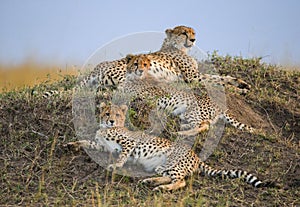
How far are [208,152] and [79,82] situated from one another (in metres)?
2.50

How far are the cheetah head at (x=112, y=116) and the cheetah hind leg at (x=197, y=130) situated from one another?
26.6 inches

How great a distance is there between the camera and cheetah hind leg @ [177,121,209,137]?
6.57 meters

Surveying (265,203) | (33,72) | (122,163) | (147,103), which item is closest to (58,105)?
(147,103)

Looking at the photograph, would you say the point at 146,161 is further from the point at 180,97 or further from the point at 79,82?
the point at 79,82

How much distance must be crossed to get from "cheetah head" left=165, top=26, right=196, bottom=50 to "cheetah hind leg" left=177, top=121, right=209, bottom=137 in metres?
1.91

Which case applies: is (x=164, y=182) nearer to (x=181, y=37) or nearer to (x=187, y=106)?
(x=187, y=106)

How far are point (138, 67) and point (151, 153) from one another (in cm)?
199

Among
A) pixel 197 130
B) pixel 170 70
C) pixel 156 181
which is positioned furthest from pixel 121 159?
pixel 170 70

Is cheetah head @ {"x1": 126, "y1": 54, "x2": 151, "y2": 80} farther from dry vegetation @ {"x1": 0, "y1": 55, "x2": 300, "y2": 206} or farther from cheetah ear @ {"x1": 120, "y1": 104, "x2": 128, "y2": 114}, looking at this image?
cheetah ear @ {"x1": 120, "y1": 104, "x2": 128, "y2": 114}

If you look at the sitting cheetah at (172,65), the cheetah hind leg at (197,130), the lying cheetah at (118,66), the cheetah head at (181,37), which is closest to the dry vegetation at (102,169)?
the cheetah hind leg at (197,130)

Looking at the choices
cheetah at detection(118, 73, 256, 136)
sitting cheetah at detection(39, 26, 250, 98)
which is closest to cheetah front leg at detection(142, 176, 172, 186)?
cheetah at detection(118, 73, 256, 136)

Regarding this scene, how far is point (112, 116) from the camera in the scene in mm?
6152

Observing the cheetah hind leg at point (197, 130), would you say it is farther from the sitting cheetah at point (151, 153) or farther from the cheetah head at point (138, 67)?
the cheetah head at point (138, 67)

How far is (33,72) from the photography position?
9953 mm
